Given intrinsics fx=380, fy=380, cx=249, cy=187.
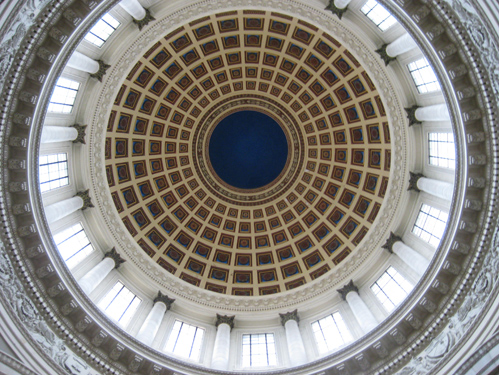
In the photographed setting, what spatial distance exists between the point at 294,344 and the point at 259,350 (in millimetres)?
2965

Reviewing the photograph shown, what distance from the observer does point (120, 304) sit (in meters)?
26.8

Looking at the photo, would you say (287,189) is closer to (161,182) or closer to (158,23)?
(161,182)

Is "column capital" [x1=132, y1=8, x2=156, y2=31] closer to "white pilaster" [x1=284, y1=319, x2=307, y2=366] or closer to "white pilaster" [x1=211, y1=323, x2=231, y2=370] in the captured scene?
"white pilaster" [x1=211, y1=323, x2=231, y2=370]

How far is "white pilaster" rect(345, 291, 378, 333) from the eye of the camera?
23.9 meters

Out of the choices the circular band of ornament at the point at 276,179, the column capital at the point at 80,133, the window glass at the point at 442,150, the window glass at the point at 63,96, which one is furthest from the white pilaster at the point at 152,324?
the window glass at the point at 442,150

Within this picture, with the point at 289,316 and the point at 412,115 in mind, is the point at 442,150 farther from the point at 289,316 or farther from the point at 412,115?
the point at 289,316

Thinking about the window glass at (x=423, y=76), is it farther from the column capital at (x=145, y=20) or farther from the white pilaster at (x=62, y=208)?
the white pilaster at (x=62, y=208)

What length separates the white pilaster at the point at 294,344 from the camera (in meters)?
24.2

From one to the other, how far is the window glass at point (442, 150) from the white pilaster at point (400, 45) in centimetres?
602

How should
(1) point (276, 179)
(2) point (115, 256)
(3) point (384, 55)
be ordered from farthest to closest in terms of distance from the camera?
(1) point (276, 179), (2) point (115, 256), (3) point (384, 55)

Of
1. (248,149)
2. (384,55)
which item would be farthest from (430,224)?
(248,149)

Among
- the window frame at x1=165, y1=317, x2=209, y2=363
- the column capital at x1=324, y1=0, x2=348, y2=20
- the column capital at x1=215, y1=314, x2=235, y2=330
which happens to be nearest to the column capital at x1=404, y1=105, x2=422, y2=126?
the column capital at x1=324, y1=0, x2=348, y2=20

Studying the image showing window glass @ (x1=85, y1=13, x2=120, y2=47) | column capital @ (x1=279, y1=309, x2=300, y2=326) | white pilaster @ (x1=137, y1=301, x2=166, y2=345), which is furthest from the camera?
column capital @ (x1=279, y1=309, x2=300, y2=326)

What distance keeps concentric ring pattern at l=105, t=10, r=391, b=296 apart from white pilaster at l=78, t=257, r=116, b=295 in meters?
5.80
